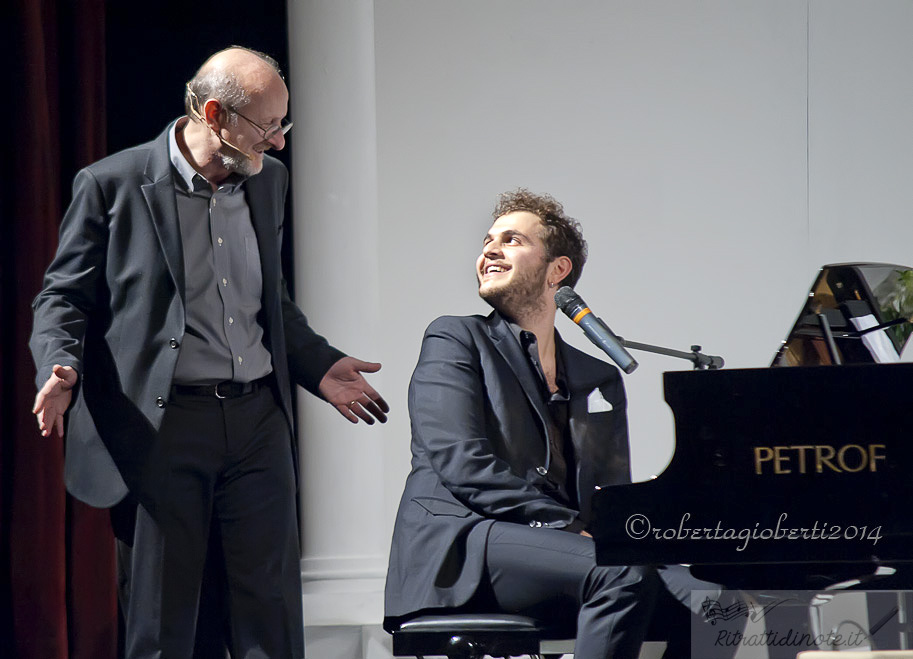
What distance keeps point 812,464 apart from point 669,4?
2444 mm

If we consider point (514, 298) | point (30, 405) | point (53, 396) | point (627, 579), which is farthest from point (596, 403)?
point (30, 405)

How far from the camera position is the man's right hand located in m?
1.92

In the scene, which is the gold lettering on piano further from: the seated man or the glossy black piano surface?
the seated man

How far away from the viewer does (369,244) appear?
3502 mm

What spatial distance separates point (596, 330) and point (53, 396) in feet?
3.39

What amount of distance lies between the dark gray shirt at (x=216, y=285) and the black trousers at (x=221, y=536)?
67 millimetres

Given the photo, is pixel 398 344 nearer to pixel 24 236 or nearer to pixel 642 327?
pixel 642 327

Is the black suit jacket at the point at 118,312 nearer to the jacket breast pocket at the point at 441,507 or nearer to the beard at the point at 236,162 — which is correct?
the beard at the point at 236,162

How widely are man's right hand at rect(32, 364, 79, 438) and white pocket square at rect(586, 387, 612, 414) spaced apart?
1181mm

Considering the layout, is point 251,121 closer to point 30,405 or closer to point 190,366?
point 190,366

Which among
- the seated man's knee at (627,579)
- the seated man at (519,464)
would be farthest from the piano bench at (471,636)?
the seated man's knee at (627,579)

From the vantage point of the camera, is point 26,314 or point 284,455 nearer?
point 284,455

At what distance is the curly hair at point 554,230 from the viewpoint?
2.82 m

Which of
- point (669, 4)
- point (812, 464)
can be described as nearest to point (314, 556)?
point (812, 464)
